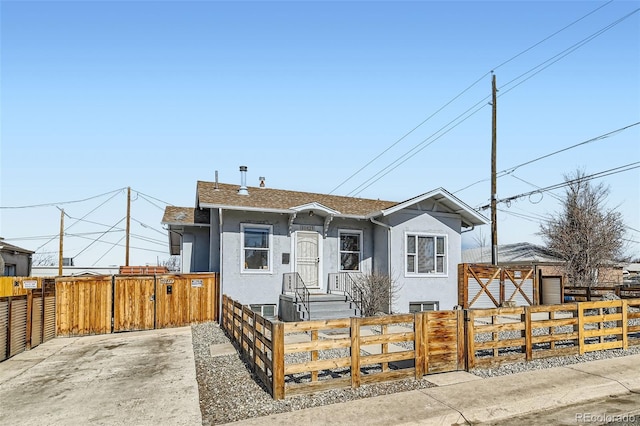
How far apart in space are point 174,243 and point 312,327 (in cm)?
1685

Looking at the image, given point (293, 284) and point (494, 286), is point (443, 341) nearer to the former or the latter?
point (293, 284)

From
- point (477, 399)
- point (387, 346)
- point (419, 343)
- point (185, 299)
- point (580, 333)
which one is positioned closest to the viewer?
point (477, 399)

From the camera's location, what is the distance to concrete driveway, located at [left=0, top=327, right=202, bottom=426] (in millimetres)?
5711

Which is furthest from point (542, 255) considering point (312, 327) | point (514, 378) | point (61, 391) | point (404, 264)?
point (61, 391)

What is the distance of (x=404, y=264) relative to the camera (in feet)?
51.9

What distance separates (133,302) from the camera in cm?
1354

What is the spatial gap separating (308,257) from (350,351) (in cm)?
869

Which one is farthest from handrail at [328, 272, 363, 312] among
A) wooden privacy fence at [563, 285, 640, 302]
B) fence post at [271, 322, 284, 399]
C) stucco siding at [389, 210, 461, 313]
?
wooden privacy fence at [563, 285, 640, 302]

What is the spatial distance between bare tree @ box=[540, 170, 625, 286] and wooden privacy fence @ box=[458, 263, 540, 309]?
42.5 feet

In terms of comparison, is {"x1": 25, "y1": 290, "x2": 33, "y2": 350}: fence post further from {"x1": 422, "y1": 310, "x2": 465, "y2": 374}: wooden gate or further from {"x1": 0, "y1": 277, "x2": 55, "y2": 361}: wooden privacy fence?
{"x1": 422, "y1": 310, "x2": 465, "y2": 374}: wooden gate

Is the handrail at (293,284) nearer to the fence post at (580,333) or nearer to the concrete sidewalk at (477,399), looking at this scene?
the concrete sidewalk at (477,399)

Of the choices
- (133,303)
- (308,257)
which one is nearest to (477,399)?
(308,257)

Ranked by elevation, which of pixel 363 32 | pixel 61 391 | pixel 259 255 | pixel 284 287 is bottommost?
pixel 61 391

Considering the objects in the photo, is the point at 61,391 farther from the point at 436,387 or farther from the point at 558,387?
the point at 558,387
